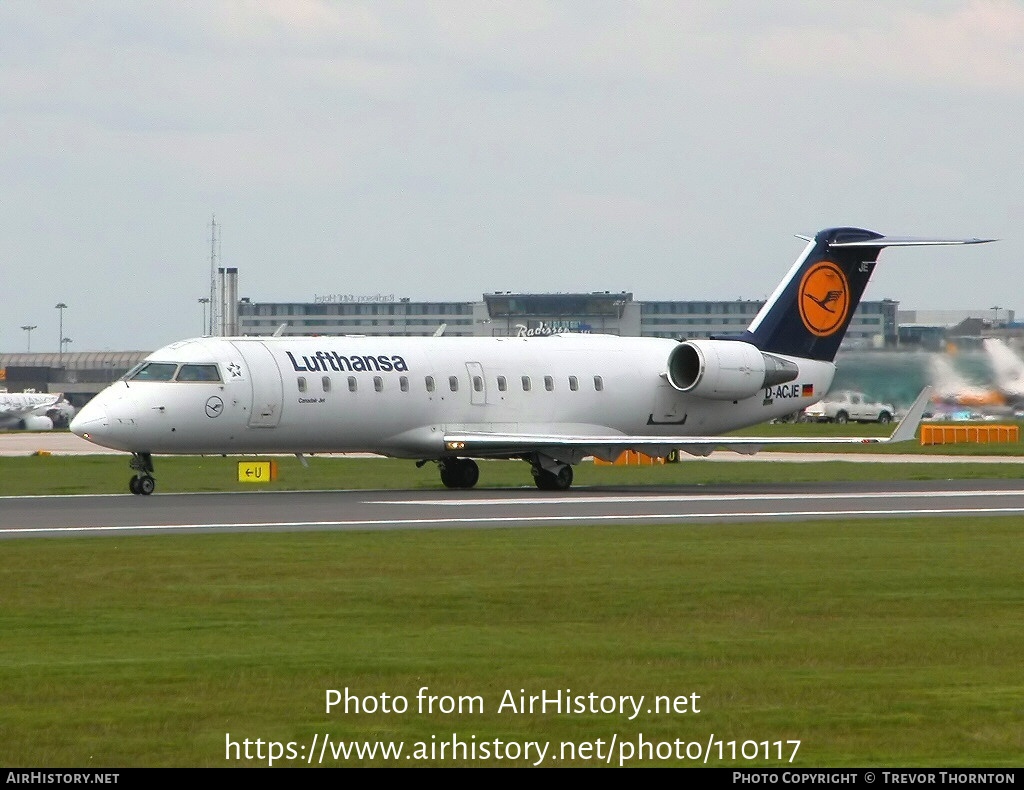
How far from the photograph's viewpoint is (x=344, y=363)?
3722cm

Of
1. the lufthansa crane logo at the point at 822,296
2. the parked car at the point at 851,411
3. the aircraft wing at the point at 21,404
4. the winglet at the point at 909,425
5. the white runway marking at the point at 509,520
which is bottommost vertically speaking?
the aircraft wing at the point at 21,404

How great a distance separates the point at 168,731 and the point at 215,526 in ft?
51.8

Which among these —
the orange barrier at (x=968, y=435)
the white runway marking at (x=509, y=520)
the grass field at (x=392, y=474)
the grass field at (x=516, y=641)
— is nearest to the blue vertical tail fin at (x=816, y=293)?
the grass field at (x=392, y=474)

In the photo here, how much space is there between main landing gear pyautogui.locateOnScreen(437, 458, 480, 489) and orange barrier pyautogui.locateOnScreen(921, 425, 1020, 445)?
108 feet

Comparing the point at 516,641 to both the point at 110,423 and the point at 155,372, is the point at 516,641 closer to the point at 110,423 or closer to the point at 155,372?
the point at 110,423

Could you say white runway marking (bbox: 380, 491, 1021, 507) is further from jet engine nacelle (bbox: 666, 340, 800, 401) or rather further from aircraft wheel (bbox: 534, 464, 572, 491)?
jet engine nacelle (bbox: 666, 340, 800, 401)

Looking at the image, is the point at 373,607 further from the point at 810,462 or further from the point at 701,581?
the point at 810,462

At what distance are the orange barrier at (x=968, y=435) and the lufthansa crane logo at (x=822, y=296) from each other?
2499 cm

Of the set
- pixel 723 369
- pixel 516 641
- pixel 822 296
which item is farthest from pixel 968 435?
pixel 516 641

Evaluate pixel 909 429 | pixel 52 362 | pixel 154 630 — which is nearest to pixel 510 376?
pixel 909 429

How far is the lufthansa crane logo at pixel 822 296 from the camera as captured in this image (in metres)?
43.5

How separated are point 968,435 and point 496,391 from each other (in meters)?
36.3

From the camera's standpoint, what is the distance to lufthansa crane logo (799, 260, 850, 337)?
143 ft

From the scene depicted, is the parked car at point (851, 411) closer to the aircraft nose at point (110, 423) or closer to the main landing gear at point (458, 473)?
the main landing gear at point (458, 473)
